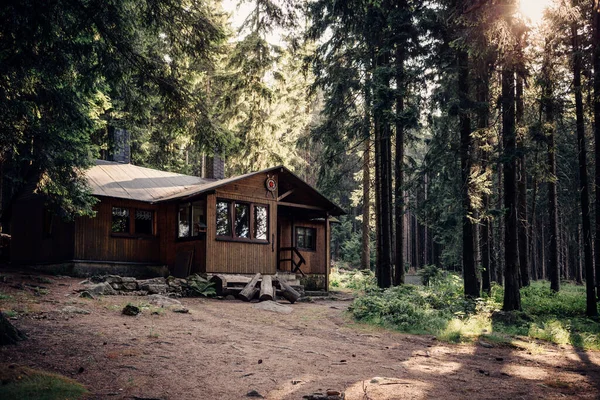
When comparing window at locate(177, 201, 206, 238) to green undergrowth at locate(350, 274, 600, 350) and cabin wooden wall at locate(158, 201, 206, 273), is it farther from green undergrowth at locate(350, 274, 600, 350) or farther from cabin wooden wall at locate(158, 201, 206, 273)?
green undergrowth at locate(350, 274, 600, 350)

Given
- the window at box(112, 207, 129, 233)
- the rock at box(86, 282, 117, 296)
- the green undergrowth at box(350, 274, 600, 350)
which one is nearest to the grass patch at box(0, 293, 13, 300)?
the rock at box(86, 282, 117, 296)

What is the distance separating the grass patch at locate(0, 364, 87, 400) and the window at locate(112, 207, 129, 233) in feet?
47.5

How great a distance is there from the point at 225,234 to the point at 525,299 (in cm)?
1204

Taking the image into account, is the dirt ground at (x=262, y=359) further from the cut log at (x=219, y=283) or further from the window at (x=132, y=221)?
the window at (x=132, y=221)

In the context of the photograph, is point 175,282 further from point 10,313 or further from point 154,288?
point 10,313

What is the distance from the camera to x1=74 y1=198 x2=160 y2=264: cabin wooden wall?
715 inches

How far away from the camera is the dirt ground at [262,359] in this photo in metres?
5.77

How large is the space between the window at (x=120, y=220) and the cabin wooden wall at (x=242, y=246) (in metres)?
4.41

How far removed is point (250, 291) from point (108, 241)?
272 inches

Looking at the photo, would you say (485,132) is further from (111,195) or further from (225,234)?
(111,195)

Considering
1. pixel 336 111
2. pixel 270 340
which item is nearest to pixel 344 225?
pixel 336 111

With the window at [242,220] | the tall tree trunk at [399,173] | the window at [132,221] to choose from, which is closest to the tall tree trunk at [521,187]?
the tall tree trunk at [399,173]

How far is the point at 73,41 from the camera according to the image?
7801 mm

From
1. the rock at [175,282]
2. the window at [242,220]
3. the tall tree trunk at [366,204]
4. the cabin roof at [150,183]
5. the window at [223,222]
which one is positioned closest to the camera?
the rock at [175,282]
